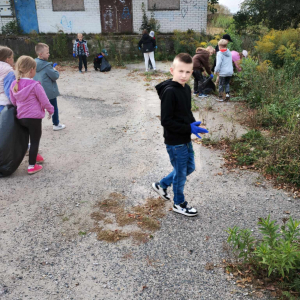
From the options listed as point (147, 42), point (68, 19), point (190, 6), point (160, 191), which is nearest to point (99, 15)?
point (68, 19)

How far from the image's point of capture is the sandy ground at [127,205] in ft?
8.97

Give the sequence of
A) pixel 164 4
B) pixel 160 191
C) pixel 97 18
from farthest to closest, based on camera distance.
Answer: pixel 97 18, pixel 164 4, pixel 160 191

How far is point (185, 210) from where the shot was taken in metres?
3.67

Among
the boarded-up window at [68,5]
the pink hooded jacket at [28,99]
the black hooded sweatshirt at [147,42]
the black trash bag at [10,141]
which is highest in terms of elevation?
the boarded-up window at [68,5]

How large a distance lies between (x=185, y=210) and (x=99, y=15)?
15.4 metres

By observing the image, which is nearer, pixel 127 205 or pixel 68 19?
pixel 127 205

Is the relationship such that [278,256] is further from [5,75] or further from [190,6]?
[190,6]

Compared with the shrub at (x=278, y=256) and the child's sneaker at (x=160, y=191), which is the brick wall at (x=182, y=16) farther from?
the shrub at (x=278, y=256)

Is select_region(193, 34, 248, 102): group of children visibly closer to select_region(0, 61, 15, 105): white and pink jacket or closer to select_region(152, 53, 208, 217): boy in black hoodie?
select_region(152, 53, 208, 217): boy in black hoodie

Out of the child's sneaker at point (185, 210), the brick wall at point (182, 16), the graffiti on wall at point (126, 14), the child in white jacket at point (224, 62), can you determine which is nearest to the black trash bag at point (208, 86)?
the child in white jacket at point (224, 62)

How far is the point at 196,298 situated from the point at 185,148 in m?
1.51

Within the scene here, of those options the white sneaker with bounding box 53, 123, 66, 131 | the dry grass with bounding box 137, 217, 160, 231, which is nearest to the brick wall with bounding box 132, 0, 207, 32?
the white sneaker with bounding box 53, 123, 66, 131

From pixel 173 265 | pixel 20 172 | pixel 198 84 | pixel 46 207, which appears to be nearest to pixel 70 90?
pixel 198 84

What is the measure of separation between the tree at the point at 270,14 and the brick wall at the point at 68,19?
7528mm
